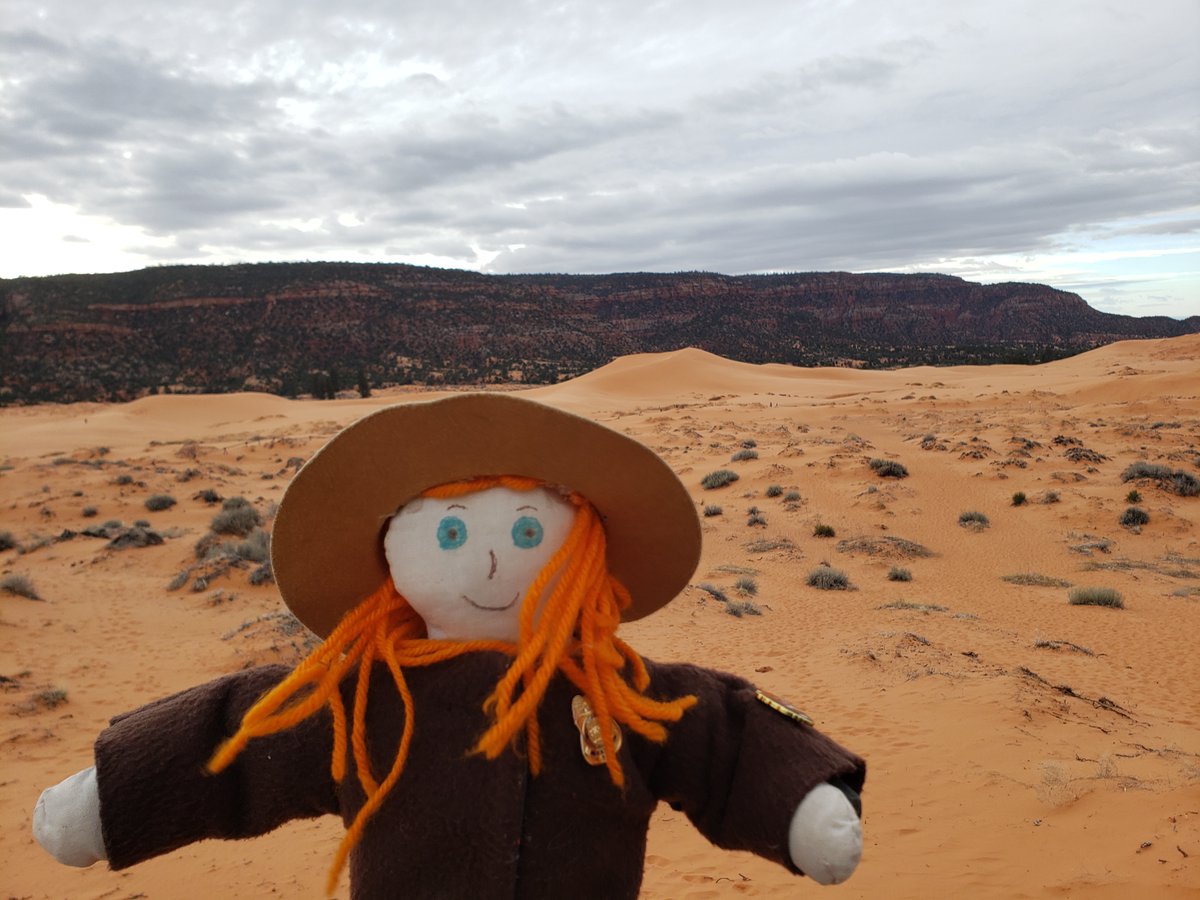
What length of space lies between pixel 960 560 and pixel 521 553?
37.8 ft

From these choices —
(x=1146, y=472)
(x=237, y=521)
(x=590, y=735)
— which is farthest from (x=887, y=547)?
(x=590, y=735)

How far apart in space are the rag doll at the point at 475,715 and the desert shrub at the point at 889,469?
15443mm

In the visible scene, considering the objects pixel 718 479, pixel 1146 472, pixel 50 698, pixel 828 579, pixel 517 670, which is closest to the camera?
pixel 517 670

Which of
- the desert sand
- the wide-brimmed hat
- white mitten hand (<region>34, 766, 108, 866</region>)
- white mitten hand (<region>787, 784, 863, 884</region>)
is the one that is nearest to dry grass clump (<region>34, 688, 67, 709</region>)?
→ the desert sand

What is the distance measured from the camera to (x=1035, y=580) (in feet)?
34.2

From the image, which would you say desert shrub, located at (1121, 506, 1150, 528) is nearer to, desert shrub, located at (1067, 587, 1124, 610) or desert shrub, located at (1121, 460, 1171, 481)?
desert shrub, located at (1121, 460, 1171, 481)

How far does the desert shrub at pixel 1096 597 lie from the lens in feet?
29.3

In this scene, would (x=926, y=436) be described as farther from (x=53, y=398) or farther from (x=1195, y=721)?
(x=53, y=398)

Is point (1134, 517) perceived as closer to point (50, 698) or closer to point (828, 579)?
point (828, 579)

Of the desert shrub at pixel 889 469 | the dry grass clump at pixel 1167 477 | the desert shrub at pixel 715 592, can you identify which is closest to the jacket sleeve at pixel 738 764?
the desert shrub at pixel 715 592

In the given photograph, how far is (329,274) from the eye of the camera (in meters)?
73.0

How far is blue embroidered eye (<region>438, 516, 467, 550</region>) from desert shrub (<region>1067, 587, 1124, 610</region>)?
9.66 meters

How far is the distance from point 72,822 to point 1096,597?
33.5 feet

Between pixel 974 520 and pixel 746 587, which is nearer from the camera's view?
pixel 746 587
